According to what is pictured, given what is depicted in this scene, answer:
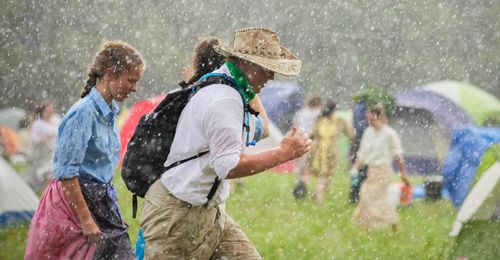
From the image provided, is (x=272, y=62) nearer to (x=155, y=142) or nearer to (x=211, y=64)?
(x=155, y=142)

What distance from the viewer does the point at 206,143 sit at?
329 cm

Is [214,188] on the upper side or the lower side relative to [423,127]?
upper

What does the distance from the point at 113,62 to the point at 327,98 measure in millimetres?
10357

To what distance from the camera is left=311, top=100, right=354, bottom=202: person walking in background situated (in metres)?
11.1

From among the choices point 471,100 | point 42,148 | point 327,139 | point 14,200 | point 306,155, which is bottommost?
point 471,100

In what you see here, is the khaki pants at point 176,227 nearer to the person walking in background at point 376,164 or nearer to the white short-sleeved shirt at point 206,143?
the white short-sleeved shirt at point 206,143

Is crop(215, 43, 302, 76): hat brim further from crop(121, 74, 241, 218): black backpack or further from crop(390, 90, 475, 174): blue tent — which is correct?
crop(390, 90, 475, 174): blue tent

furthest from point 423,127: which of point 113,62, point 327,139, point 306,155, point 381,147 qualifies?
point 113,62

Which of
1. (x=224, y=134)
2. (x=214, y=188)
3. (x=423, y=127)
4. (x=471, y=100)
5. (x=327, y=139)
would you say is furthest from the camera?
(x=423, y=127)

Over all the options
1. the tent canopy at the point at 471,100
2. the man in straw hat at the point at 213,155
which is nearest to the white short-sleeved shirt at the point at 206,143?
the man in straw hat at the point at 213,155

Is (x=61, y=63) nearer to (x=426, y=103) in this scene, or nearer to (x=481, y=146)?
(x=426, y=103)


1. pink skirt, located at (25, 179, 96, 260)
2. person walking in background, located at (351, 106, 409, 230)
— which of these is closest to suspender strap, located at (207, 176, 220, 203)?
pink skirt, located at (25, 179, 96, 260)

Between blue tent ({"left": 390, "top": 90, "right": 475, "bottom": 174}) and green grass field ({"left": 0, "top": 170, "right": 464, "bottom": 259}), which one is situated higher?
green grass field ({"left": 0, "top": 170, "right": 464, "bottom": 259})

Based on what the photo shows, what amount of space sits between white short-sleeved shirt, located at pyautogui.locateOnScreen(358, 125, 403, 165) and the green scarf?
5.58 metres
